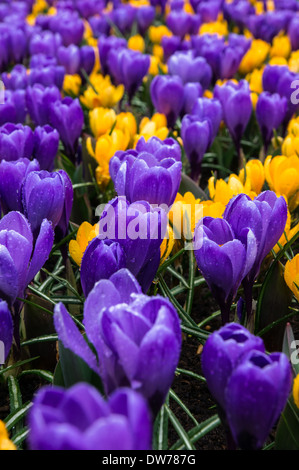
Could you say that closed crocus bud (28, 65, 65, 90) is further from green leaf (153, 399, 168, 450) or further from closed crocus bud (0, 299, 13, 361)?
green leaf (153, 399, 168, 450)

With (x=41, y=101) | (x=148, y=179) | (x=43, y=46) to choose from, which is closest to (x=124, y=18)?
(x=43, y=46)

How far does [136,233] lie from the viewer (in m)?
1.30

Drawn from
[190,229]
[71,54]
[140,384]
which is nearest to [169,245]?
[190,229]

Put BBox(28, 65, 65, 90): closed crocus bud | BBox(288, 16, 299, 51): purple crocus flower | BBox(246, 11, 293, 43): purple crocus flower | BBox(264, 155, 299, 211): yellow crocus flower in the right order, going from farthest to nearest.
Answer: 1. BBox(246, 11, 293, 43): purple crocus flower
2. BBox(288, 16, 299, 51): purple crocus flower
3. BBox(28, 65, 65, 90): closed crocus bud
4. BBox(264, 155, 299, 211): yellow crocus flower

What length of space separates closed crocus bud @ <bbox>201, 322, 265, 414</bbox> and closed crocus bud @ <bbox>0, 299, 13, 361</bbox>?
42cm

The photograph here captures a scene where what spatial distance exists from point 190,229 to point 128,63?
1.72 metres

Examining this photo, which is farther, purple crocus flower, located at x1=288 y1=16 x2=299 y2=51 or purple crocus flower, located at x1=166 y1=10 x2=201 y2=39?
purple crocus flower, located at x1=166 y1=10 x2=201 y2=39

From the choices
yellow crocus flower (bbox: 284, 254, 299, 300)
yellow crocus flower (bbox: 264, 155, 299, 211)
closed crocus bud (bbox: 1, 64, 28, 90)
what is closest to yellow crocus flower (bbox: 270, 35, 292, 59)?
closed crocus bud (bbox: 1, 64, 28, 90)

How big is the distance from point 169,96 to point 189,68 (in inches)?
21.0

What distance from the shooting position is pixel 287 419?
3.84ft

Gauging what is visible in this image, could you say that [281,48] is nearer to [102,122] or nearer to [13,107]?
[102,122]

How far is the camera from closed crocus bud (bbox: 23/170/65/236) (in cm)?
153

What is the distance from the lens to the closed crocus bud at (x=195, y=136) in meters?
2.19

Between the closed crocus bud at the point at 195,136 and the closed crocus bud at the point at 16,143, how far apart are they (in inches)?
21.7
